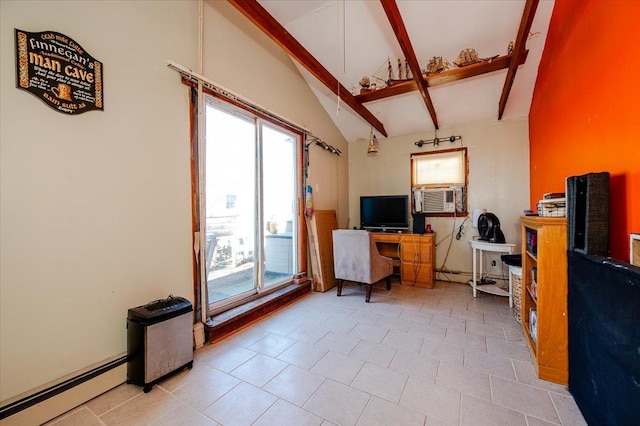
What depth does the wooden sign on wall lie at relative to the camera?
1.36 metres

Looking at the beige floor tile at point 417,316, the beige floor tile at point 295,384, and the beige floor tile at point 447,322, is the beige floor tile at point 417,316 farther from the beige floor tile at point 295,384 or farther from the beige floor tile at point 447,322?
the beige floor tile at point 295,384

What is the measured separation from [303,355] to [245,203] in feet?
5.72

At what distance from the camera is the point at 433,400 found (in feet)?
4.98

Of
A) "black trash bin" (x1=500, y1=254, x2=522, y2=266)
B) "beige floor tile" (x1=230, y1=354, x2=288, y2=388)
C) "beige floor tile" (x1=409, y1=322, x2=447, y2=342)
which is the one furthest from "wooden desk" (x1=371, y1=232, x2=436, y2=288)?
"beige floor tile" (x1=230, y1=354, x2=288, y2=388)

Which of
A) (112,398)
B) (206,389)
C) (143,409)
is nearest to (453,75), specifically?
(206,389)

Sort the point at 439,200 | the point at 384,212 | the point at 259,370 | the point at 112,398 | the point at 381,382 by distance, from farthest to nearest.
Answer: the point at 384,212
the point at 439,200
the point at 259,370
the point at 381,382
the point at 112,398

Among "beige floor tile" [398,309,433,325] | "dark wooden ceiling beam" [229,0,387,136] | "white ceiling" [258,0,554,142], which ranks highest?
"white ceiling" [258,0,554,142]

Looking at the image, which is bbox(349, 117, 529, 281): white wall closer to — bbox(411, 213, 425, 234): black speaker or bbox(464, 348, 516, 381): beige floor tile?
bbox(411, 213, 425, 234): black speaker

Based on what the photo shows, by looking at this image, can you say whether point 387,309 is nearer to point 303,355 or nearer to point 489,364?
point 489,364

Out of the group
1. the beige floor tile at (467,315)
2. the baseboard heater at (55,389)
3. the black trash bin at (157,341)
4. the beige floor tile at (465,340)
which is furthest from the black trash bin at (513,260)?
the baseboard heater at (55,389)

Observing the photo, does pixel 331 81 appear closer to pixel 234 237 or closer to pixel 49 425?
pixel 234 237

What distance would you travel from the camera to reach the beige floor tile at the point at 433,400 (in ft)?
4.60

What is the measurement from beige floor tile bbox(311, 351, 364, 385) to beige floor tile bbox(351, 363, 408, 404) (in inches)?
2.0

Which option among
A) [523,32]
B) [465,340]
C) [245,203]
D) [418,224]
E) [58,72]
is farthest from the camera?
[418,224]
